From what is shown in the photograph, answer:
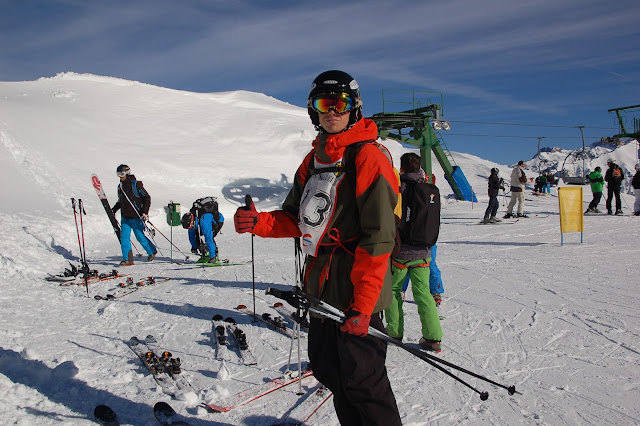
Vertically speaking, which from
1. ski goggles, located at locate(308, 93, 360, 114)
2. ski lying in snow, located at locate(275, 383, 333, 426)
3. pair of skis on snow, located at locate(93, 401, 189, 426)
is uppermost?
ski goggles, located at locate(308, 93, 360, 114)

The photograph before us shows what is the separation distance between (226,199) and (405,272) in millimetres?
16846


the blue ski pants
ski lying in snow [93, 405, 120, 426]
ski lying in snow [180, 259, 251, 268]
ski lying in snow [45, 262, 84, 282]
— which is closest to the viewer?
ski lying in snow [93, 405, 120, 426]

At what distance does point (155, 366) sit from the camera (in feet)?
12.8

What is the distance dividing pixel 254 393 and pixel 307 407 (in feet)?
1.56

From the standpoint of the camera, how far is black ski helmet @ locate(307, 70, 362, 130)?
2.39 m

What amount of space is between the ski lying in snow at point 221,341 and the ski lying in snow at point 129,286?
7.81ft

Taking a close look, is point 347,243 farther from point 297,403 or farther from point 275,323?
point 275,323

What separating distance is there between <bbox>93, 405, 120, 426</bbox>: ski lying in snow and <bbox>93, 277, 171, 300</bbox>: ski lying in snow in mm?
3812

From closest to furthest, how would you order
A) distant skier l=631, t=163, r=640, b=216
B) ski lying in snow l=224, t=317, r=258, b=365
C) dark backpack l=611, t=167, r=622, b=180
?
ski lying in snow l=224, t=317, r=258, b=365, distant skier l=631, t=163, r=640, b=216, dark backpack l=611, t=167, r=622, b=180

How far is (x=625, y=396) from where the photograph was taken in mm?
3324

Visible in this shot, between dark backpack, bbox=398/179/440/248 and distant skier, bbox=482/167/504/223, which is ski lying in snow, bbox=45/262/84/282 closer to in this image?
dark backpack, bbox=398/179/440/248

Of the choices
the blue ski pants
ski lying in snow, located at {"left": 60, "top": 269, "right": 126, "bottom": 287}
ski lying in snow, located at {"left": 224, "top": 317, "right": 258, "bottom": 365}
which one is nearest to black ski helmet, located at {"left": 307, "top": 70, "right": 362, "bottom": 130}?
ski lying in snow, located at {"left": 224, "top": 317, "right": 258, "bottom": 365}

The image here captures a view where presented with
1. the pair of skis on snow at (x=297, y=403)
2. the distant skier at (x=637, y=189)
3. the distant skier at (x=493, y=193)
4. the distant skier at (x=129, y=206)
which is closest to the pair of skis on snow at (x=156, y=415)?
the pair of skis on snow at (x=297, y=403)

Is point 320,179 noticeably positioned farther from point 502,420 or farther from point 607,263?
point 607,263
